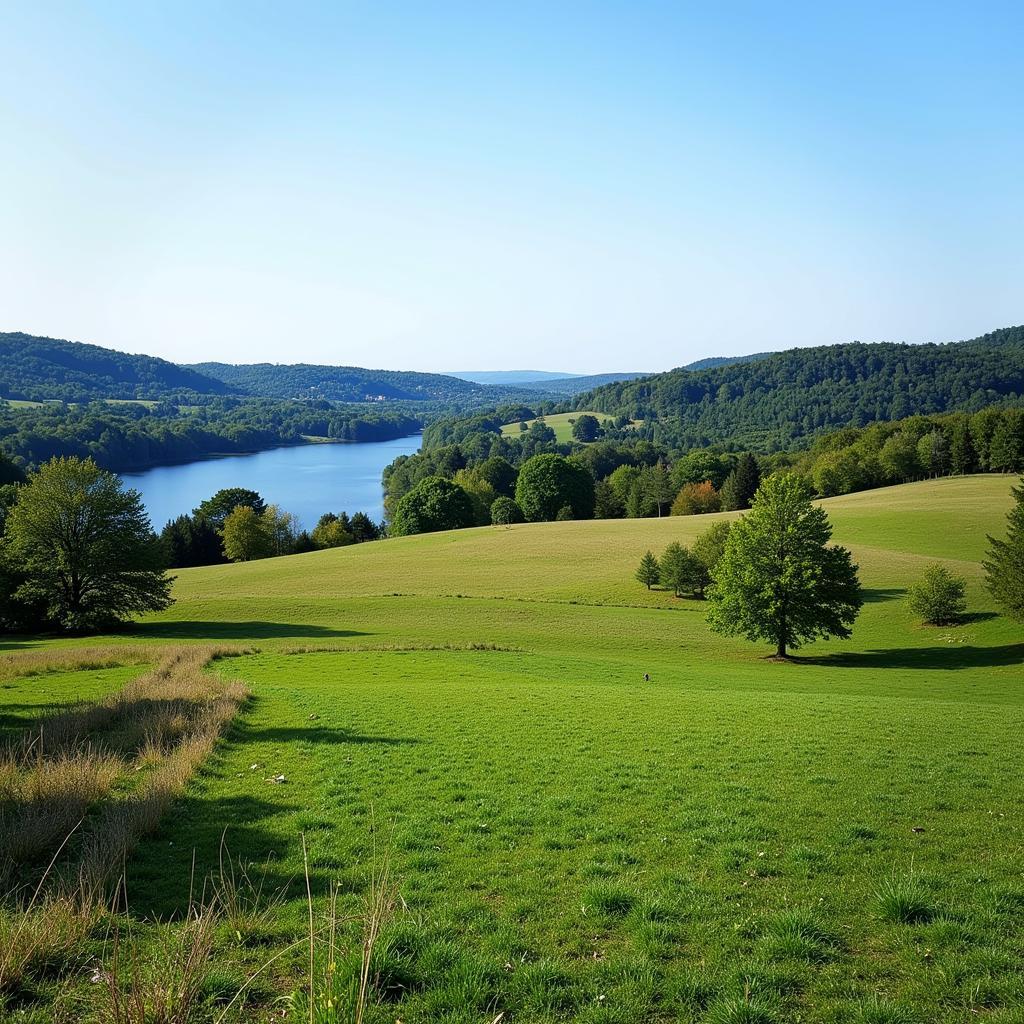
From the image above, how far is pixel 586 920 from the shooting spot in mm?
6309

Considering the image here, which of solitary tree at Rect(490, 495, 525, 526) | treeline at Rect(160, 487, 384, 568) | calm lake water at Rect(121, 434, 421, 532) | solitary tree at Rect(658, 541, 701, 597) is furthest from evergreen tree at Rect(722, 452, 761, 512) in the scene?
calm lake water at Rect(121, 434, 421, 532)

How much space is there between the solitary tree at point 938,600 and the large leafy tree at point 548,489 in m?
60.9

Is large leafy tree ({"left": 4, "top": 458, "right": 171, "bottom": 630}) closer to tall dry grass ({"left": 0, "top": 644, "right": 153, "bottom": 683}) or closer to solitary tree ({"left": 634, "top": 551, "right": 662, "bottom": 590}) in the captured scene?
tall dry grass ({"left": 0, "top": 644, "right": 153, "bottom": 683})

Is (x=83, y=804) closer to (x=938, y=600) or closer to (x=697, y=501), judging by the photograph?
(x=938, y=600)

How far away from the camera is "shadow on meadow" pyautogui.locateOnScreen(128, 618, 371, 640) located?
1495 inches

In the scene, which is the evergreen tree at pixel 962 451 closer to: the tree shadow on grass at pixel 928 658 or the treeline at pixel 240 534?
the tree shadow on grass at pixel 928 658

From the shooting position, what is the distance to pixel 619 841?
→ 831 cm

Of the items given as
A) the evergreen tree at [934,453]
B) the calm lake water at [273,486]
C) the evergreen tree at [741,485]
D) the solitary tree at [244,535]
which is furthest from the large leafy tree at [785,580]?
the calm lake water at [273,486]

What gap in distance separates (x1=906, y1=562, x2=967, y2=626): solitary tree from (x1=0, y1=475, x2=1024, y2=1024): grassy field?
1794cm

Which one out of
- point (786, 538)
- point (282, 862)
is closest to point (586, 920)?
point (282, 862)

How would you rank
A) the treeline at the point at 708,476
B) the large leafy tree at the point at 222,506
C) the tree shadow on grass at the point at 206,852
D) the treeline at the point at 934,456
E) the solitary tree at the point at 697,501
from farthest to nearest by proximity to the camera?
the solitary tree at the point at 697,501 → the treeline at the point at 934,456 → the treeline at the point at 708,476 → the large leafy tree at the point at 222,506 → the tree shadow on grass at the point at 206,852

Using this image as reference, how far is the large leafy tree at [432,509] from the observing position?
9275 centimetres

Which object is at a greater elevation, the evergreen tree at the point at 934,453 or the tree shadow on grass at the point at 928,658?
the evergreen tree at the point at 934,453

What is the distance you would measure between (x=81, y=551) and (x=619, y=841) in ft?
139
